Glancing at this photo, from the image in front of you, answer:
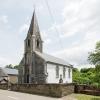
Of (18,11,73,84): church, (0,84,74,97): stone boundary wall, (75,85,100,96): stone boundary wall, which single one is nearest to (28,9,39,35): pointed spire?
(18,11,73,84): church

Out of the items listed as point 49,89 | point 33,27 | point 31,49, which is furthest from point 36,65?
point 49,89

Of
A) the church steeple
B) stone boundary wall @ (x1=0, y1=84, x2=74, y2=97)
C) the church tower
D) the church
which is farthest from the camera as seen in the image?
the church steeple

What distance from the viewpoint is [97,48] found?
31.9m

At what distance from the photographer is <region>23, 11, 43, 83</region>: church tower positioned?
55.7 m

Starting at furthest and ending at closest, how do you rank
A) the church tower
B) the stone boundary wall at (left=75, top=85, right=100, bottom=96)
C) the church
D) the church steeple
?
the church steeple → the church tower → the church → the stone boundary wall at (left=75, top=85, right=100, bottom=96)

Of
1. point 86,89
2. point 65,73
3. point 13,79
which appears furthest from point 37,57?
point 13,79

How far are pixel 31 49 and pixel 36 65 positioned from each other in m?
4.41

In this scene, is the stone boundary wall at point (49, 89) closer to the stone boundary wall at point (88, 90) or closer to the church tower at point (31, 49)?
the stone boundary wall at point (88, 90)

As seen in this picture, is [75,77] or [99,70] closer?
[99,70]

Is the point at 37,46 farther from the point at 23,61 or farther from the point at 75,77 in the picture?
the point at 75,77

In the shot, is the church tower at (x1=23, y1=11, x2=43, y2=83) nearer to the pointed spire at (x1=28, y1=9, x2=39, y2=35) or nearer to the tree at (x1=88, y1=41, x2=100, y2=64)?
the pointed spire at (x1=28, y1=9, x2=39, y2=35)

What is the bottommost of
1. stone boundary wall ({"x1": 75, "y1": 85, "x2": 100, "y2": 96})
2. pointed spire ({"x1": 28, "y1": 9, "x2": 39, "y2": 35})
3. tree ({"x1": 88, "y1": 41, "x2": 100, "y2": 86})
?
stone boundary wall ({"x1": 75, "y1": 85, "x2": 100, "y2": 96})

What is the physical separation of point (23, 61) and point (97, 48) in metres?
29.8

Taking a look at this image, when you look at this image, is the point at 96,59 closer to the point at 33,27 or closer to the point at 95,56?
the point at 95,56
